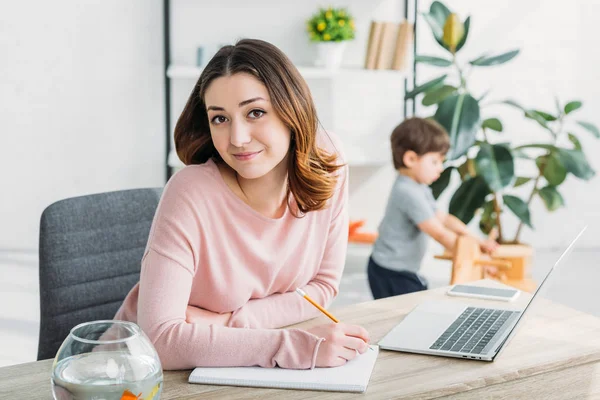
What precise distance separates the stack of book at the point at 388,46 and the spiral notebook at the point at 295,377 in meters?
3.18

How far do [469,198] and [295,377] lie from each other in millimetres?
2369

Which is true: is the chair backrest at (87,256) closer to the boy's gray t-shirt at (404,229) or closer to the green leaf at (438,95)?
the boy's gray t-shirt at (404,229)

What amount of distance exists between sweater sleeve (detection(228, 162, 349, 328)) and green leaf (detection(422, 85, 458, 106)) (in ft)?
6.16

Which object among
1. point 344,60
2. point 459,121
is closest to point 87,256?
point 459,121

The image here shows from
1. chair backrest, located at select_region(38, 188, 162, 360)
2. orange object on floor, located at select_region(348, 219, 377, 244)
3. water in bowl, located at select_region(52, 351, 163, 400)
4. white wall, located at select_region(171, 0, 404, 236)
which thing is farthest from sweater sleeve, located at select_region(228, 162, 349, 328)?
white wall, located at select_region(171, 0, 404, 236)

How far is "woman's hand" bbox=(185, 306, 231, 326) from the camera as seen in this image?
1.49m

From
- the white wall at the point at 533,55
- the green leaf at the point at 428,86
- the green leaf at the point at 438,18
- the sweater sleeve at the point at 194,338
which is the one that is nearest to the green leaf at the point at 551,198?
the green leaf at the point at 428,86

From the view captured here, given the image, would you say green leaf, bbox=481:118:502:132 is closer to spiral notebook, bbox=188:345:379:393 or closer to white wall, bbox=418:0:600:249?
white wall, bbox=418:0:600:249

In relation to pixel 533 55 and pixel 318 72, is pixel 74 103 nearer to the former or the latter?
pixel 318 72

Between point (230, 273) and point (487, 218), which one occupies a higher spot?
point (230, 273)

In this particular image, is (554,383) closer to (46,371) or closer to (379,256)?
(46,371)

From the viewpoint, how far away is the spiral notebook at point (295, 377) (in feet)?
4.09

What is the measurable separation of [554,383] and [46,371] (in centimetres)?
82

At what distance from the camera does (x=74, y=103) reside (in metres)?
4.48
